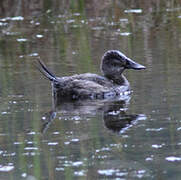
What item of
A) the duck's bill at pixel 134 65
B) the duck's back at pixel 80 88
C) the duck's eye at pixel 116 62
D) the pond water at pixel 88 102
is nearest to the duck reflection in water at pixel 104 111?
the pond water at pixel 88 102

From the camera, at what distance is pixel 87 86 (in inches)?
364

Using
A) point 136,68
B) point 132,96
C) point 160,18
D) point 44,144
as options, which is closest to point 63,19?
point 160,18

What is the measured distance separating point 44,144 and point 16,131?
2.21 feet

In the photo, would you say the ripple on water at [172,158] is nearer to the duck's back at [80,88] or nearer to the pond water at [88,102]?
the pond water at [88,102]

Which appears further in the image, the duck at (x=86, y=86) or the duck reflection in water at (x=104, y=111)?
the duck at (x=86, y=86)

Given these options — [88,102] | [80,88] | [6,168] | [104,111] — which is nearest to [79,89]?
[80,88]

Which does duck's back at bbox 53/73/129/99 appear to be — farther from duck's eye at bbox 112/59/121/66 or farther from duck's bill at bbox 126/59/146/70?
duck's eye at bbox 112/59/121/66

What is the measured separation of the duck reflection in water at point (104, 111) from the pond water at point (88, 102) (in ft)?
0.04

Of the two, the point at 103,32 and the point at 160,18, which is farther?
the point at 160,18

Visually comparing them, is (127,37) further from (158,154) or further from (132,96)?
(158,154)

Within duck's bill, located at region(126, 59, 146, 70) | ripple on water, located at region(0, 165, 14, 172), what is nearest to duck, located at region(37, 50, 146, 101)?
duck's bill, located at region(126, 59, 146, 70)

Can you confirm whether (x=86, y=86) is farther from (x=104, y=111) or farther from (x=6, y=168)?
(x=6, y=168)

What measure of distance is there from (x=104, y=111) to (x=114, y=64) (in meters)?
1.98

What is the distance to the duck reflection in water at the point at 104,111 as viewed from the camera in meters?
7.46
